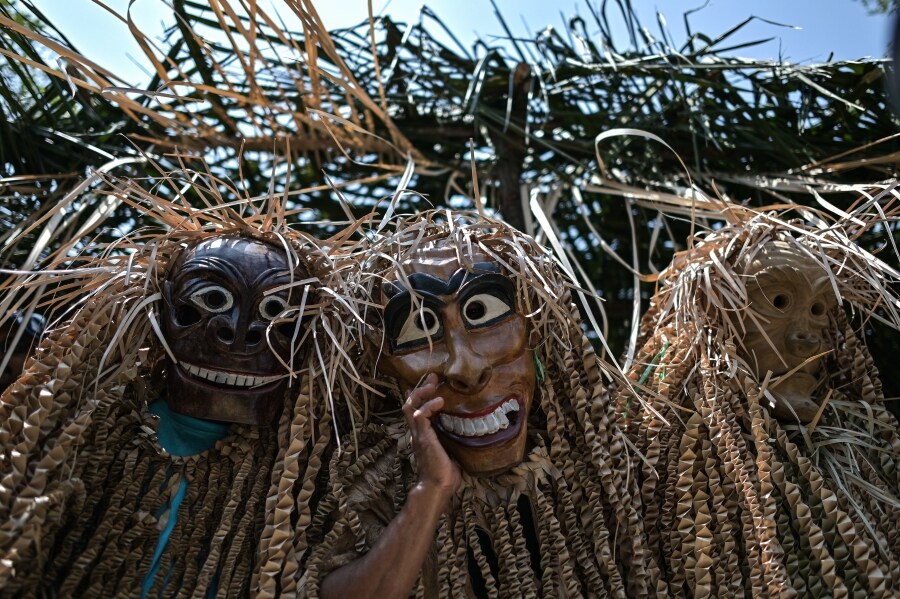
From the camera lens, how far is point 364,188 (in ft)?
8.56

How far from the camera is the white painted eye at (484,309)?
1562mm

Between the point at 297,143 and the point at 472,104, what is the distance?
451 mm

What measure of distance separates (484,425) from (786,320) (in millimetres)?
589

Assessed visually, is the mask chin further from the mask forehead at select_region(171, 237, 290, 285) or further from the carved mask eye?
the carved mask eye

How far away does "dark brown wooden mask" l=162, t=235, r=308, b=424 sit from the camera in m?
1.54

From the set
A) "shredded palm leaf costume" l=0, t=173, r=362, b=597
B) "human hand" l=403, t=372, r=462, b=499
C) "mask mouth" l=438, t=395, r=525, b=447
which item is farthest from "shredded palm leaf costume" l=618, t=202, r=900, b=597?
"shredded palm leaf costume" l=0, t=173, r=362, b=597

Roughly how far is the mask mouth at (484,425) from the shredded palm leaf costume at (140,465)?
19cm

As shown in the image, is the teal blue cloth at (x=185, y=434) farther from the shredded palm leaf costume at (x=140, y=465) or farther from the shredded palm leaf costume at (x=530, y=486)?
the shredded palm leaf costume at (x=530, y=486)

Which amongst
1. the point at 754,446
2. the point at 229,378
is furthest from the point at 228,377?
the point at 754,446

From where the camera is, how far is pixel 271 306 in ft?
5.17

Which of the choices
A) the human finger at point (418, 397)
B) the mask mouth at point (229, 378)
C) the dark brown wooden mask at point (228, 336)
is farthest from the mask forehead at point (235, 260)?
the human finger at point (418, 397)

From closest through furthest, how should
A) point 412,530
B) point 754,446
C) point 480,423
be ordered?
point 412,530
point 480,423
point 754,446

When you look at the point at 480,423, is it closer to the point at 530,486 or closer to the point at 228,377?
the point at 530,486

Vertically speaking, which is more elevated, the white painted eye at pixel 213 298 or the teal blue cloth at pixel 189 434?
the white painted eye at pixel 213 298
